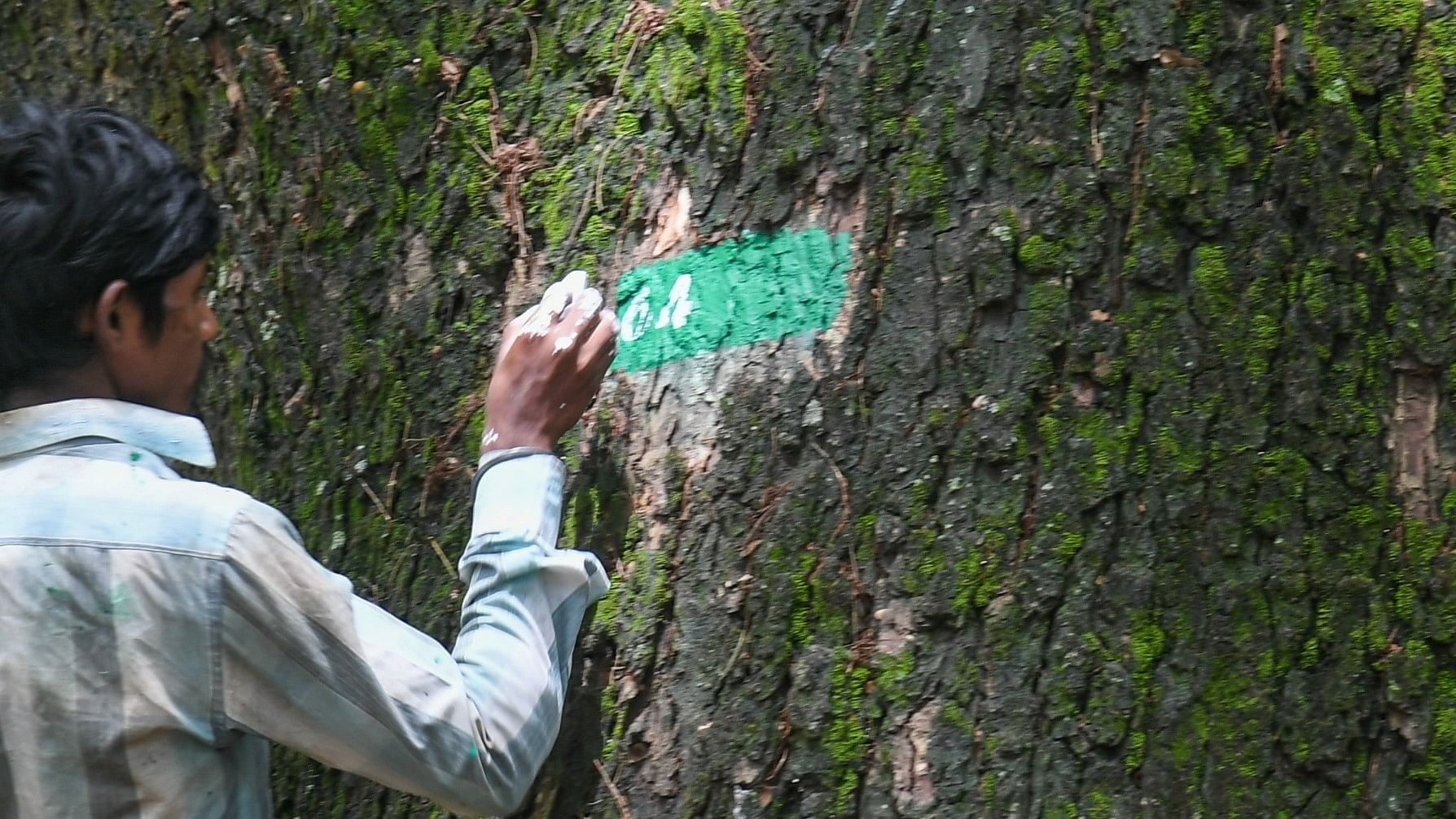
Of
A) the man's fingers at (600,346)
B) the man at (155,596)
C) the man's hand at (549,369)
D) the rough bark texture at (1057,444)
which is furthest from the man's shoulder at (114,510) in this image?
the rough bark texture at (1057,444)

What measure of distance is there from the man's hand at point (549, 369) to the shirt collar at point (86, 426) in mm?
451

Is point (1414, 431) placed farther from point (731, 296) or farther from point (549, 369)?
point (549, 369)

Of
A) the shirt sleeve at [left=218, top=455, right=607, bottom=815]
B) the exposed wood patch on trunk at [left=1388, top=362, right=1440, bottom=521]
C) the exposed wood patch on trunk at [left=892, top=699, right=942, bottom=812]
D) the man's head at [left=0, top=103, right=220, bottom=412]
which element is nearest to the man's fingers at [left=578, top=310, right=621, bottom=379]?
the shirt sleeve at [left=218, top=455, right=607, bottom=815]

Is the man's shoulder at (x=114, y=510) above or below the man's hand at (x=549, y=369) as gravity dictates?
above

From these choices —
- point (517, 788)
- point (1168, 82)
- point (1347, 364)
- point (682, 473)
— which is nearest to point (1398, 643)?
point (1347, 364)

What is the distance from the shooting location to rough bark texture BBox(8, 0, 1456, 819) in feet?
6.20

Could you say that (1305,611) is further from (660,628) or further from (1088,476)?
(660,628)

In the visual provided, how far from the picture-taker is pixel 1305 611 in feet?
6.27

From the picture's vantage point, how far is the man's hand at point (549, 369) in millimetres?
1930

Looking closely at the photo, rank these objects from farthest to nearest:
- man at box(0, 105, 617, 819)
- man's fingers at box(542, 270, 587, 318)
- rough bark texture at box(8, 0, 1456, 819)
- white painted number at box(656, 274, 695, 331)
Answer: white painted number at box(656, 274, 695, 331), man's fingers at box(542, 270, 587, 318), rough bark texture at box(8, 0, 1456, 819), man at box(0, 105, 617, 819)

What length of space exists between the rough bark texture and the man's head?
73cm

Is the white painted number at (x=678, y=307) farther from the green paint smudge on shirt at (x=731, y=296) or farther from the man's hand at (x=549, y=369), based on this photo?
the man's hand at (x=549, y=369)

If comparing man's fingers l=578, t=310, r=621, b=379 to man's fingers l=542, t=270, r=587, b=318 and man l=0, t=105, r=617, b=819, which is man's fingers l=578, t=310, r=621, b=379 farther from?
man l=0, t=105, r=617, b=819

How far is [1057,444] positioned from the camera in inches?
75.5
